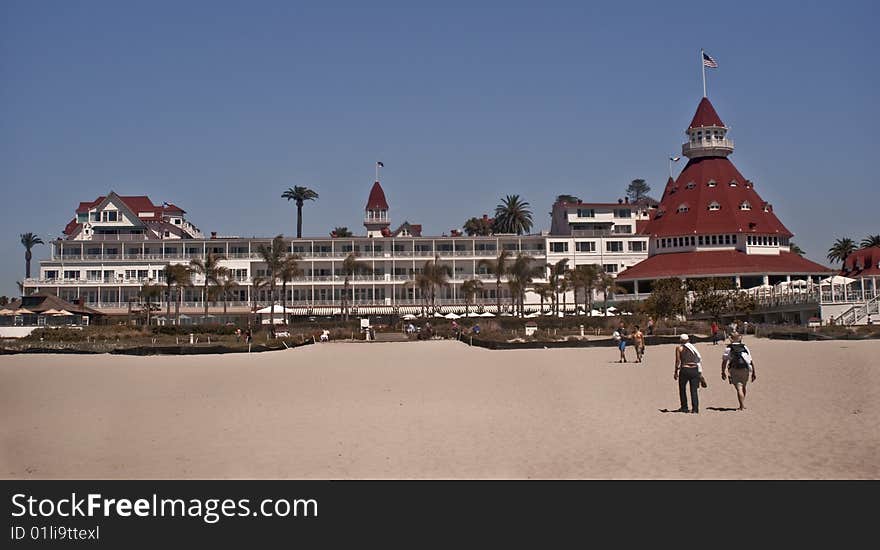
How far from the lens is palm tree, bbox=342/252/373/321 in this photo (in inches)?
3406

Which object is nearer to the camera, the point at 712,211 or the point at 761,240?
the point at 761,240

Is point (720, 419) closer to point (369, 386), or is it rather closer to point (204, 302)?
point (369, 386)

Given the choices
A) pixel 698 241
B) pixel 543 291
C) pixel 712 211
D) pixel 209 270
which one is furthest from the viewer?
pixel 712 211

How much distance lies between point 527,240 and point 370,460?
8347 centimetres

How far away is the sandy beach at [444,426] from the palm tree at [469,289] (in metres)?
60.6

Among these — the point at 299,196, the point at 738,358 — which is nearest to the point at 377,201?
the point at 299,196

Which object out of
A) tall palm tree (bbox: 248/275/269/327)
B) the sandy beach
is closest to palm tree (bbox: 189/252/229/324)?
tall palm tree (bbox: 248/275/269/327)

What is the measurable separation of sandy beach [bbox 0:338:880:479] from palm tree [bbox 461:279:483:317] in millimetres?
60600

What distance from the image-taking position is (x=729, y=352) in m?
16.9

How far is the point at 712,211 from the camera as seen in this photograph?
89938 mm

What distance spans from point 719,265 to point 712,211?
8657mm

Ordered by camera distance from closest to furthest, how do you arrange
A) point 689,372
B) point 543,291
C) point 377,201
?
1. point 689,372
2. point 543,291
3. point 377,201

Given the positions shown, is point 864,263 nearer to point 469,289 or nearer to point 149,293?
point 469,289
